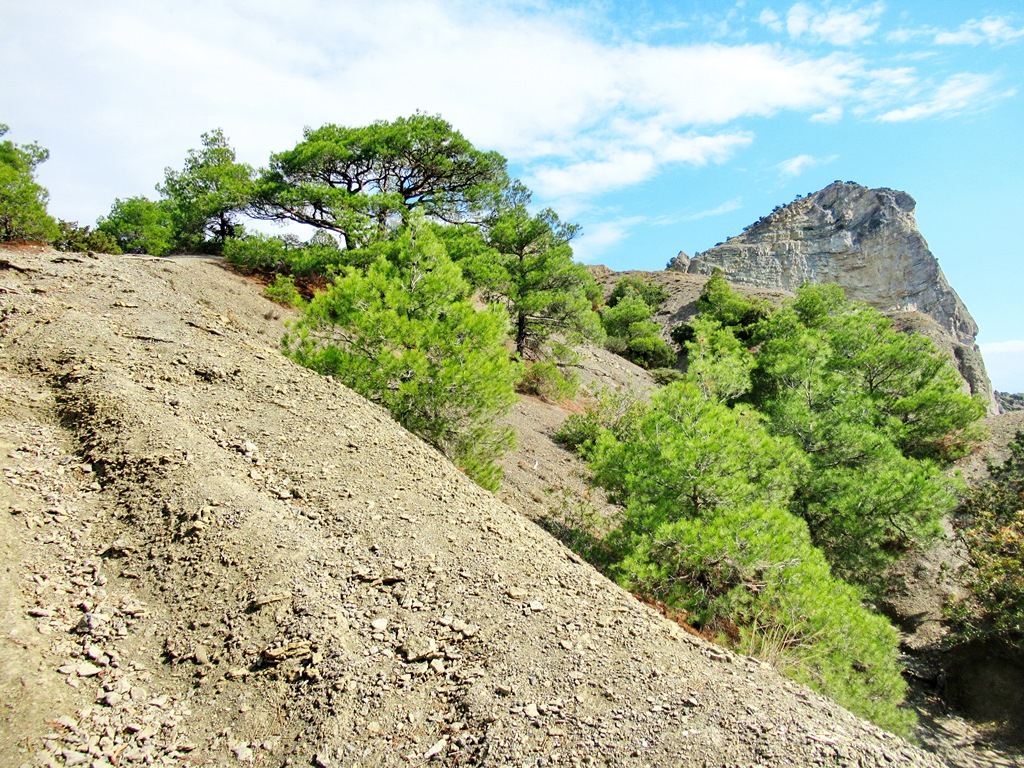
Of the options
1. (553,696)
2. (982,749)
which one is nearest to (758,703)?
(553,696)

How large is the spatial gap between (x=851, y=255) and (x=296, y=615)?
8227 centimetres

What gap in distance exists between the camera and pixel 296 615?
4520mm

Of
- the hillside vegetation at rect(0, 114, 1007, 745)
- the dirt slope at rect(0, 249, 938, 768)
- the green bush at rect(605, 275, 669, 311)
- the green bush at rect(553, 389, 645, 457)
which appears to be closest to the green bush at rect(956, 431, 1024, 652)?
the hillside vegetation at rect(0, 114, 1007, 745)

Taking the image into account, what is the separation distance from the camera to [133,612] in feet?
14.4

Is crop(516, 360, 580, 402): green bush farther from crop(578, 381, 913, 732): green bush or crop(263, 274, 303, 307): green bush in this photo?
crop(578, 381, 913, 732): green bush

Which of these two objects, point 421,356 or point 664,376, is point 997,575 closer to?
point 421,356

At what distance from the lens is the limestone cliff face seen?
65375 millimetres

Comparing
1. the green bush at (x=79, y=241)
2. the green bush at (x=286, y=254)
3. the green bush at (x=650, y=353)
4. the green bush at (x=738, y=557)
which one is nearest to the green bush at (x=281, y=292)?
the green bush at (x=286, y=254)

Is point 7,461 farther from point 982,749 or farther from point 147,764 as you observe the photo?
point 982,749

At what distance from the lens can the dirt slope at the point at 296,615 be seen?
366cm

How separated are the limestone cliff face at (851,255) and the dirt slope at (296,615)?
72.9 meters

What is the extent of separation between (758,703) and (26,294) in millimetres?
11064

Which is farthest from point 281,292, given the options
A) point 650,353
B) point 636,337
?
point 636,337

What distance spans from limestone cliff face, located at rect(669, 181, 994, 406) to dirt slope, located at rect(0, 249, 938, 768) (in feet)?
239
